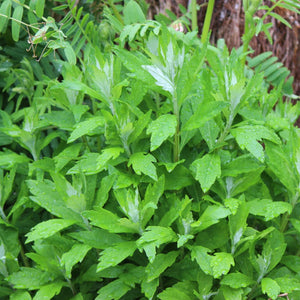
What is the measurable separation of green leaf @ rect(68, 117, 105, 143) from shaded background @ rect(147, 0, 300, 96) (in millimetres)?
1867

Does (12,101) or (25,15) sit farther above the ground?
(25,15)

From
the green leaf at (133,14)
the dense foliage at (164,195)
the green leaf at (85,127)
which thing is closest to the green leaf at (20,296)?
the dense foliage at (164,195)

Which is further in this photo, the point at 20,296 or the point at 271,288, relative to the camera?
the point at 20,296

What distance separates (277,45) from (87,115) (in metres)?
2.01

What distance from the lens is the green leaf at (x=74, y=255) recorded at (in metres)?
0.94

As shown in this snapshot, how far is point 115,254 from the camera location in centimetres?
93

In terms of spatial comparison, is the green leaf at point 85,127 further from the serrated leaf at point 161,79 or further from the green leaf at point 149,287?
the green leaf at point 149,287

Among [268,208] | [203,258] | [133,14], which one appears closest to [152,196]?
[203,258]

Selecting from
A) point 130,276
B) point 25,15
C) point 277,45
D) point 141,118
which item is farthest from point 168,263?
point 277,45

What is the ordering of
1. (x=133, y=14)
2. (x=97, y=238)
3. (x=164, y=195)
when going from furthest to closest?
(x=133, y=14)
(x=164, y=195)
(x=97, y=238)

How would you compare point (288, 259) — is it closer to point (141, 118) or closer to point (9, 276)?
point (141, 118)

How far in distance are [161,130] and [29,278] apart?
1.75 feet

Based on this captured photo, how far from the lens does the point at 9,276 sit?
3.46 ft

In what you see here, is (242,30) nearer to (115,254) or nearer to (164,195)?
(164,195)
